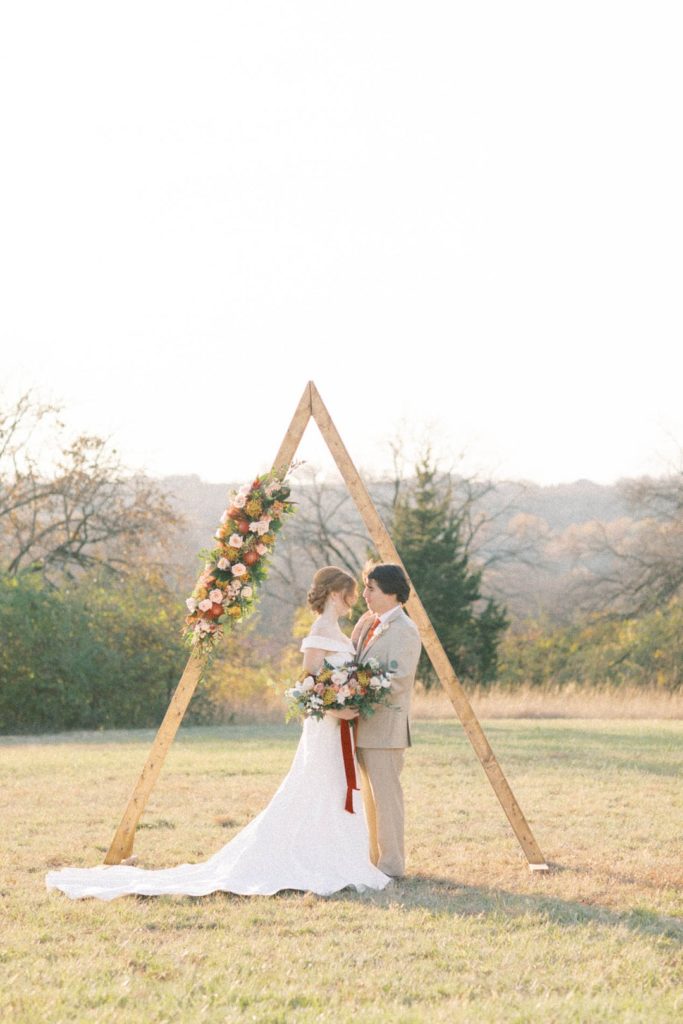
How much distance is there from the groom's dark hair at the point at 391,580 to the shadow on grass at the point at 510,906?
1812 mm

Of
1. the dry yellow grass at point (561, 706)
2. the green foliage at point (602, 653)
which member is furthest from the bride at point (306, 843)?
the green foliage at point (602, 653)

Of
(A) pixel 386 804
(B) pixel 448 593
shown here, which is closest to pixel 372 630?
(A) pixel 386 804

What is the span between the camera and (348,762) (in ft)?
25.7

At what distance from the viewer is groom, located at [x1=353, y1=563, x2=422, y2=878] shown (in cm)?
784

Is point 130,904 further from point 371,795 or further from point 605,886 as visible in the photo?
point 605,886

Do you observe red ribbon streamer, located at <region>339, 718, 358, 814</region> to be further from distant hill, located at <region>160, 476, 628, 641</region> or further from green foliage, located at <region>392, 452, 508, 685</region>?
distant hill, located at <region>160, 476, 628, 641</region>

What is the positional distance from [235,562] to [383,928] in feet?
8.81

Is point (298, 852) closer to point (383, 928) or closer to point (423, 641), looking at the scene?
point (383, 928)

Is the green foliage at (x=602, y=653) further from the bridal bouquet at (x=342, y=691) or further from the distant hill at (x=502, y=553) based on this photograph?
the bridal bouquet at (x=342, y=691)

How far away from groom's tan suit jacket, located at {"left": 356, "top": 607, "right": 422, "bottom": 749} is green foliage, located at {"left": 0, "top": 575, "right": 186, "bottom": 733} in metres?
15.9

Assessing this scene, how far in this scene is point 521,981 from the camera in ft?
18.4

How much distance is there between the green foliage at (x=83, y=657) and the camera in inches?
906

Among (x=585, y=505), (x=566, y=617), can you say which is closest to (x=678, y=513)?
(x=566, y=617)

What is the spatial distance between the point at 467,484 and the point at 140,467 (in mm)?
20151
